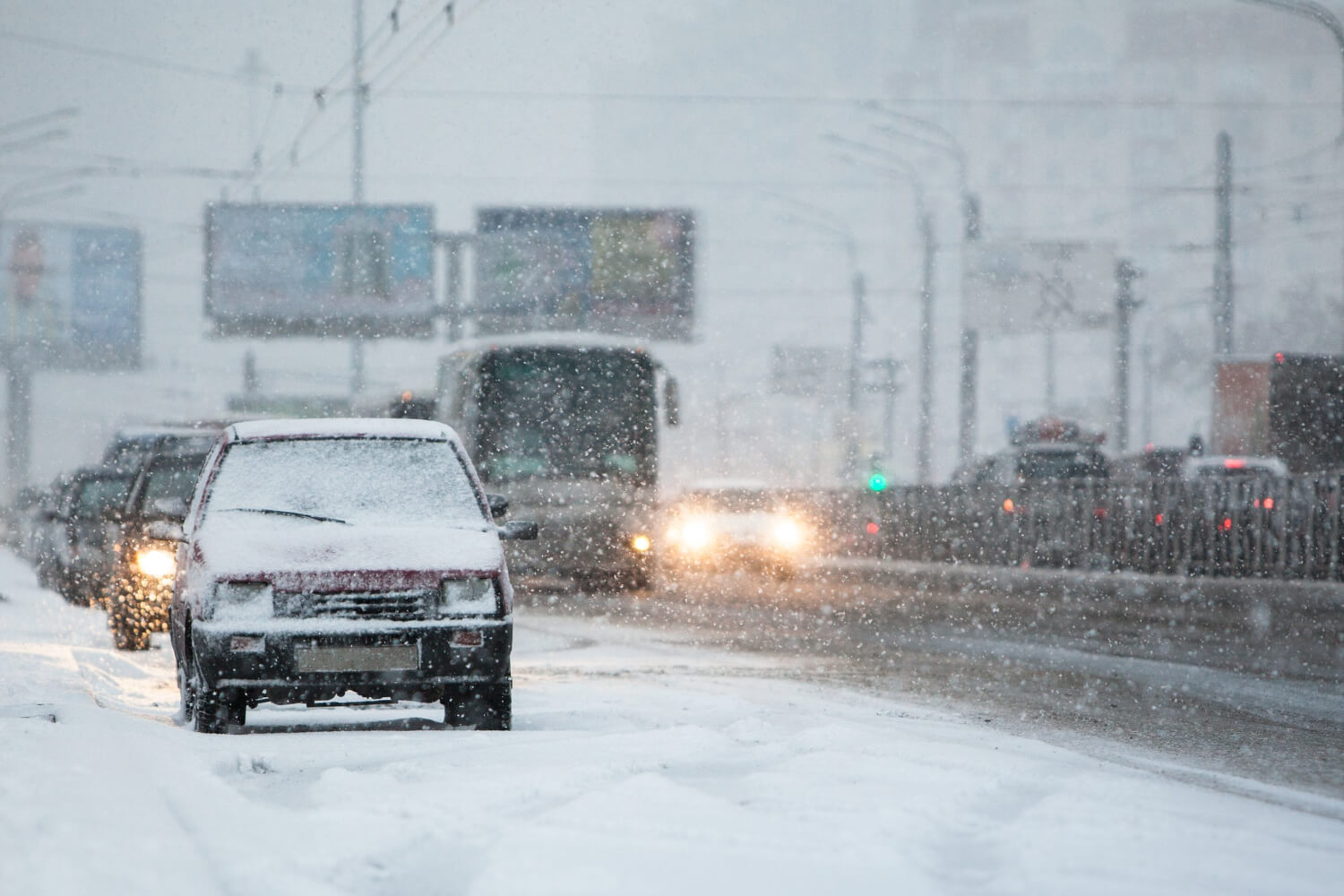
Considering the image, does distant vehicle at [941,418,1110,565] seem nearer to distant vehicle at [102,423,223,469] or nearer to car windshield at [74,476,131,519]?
distant vehicle at [102,423,223,469]

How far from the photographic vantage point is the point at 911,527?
101ft

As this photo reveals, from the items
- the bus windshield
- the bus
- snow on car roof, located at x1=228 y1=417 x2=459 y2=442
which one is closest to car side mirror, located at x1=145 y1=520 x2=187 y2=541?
snow on car roof, located at x1=228 y1=417 x2=459 y2=442

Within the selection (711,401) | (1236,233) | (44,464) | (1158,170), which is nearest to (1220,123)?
(1158,170)

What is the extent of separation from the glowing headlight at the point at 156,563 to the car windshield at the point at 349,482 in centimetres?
452

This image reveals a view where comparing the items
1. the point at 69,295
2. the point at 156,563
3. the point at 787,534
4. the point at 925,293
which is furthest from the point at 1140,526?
the point at 69,295

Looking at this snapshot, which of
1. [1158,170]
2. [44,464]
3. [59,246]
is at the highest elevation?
[1158,170]

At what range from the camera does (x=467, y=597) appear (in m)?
7.90

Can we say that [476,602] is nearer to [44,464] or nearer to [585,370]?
[585,370]

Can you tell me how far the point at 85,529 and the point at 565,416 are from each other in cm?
618

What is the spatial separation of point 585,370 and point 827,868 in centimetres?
1808

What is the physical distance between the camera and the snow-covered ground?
455 centimetres

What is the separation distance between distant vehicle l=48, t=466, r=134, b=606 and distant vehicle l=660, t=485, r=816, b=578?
7866mm

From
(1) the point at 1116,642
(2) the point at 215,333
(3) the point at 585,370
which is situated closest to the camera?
(1) the point at 1116,642

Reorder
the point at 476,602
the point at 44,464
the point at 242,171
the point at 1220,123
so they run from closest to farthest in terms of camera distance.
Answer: the point at 476,602 → the point at 242,171 → the point at 44,464 → the point at 1220,123
